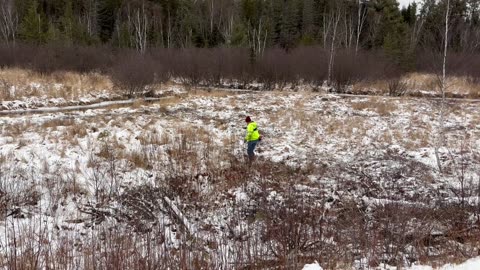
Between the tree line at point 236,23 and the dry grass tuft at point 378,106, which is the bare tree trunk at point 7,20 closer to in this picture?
the tree line at point 236,23

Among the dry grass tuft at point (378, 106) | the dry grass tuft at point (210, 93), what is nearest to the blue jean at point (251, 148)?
the dry grass tuft at point (378, 106)

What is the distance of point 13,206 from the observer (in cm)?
700

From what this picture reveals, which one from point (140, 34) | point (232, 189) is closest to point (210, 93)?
point (232, 189)

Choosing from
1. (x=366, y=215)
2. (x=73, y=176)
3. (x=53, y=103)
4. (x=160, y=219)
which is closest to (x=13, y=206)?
(x=73, y=176)

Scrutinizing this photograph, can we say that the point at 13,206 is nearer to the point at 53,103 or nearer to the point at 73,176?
the point at 73,176

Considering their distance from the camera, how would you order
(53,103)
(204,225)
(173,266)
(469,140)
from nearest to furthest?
(173,266), (204,225), (469,140), (53,103)

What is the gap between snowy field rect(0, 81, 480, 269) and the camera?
4.82 meters

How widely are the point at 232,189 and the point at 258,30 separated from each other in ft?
106

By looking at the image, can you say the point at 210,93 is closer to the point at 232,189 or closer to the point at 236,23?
the point at 232,189

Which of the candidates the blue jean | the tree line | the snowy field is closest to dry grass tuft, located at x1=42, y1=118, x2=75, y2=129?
the snowy field

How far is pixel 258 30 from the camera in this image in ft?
125

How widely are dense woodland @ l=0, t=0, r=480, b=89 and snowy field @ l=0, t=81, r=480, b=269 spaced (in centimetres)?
987

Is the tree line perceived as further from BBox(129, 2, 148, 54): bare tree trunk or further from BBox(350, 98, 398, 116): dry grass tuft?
BBox(350, 98, 398, 116): dry grass tuft

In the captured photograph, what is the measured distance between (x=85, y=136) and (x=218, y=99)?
27.9 ft
